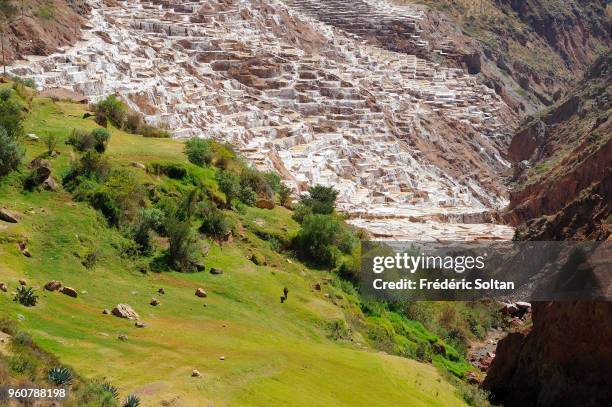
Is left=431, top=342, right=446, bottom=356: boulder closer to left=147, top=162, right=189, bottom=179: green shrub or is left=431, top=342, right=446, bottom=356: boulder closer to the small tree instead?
left=147, top=162, right=189, bottom=179: green shrub

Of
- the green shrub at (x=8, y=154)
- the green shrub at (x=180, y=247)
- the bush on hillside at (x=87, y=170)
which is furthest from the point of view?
the bush on hillside at (x=87, y=170)

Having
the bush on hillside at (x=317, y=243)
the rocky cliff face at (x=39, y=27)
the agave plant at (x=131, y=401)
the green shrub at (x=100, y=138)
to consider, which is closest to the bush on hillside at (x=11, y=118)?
the green shrub at (x=100, y=138)

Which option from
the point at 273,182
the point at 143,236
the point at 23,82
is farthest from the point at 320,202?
the point at 23,82

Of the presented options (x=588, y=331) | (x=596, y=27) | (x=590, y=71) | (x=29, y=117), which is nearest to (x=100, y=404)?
(x=588, y=331)

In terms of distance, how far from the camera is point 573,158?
46.7 meters

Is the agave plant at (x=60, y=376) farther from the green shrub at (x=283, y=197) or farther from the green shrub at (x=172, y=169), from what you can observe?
the green shrub at (x=283, y=197)

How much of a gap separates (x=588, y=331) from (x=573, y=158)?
Result: 3672 cm

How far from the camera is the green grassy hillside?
8305 mm

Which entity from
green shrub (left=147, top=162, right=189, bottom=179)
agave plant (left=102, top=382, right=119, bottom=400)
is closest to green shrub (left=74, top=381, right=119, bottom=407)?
agave plant (left=102, top=382, right=119, bottom=400)

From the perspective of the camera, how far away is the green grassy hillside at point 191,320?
8.30 m

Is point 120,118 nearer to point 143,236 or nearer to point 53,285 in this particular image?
point 143,236

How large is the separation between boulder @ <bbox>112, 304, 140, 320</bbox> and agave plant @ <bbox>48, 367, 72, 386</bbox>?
292 centimetres

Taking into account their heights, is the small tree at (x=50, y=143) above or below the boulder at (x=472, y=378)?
above

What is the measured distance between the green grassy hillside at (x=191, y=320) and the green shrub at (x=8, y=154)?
17cm
